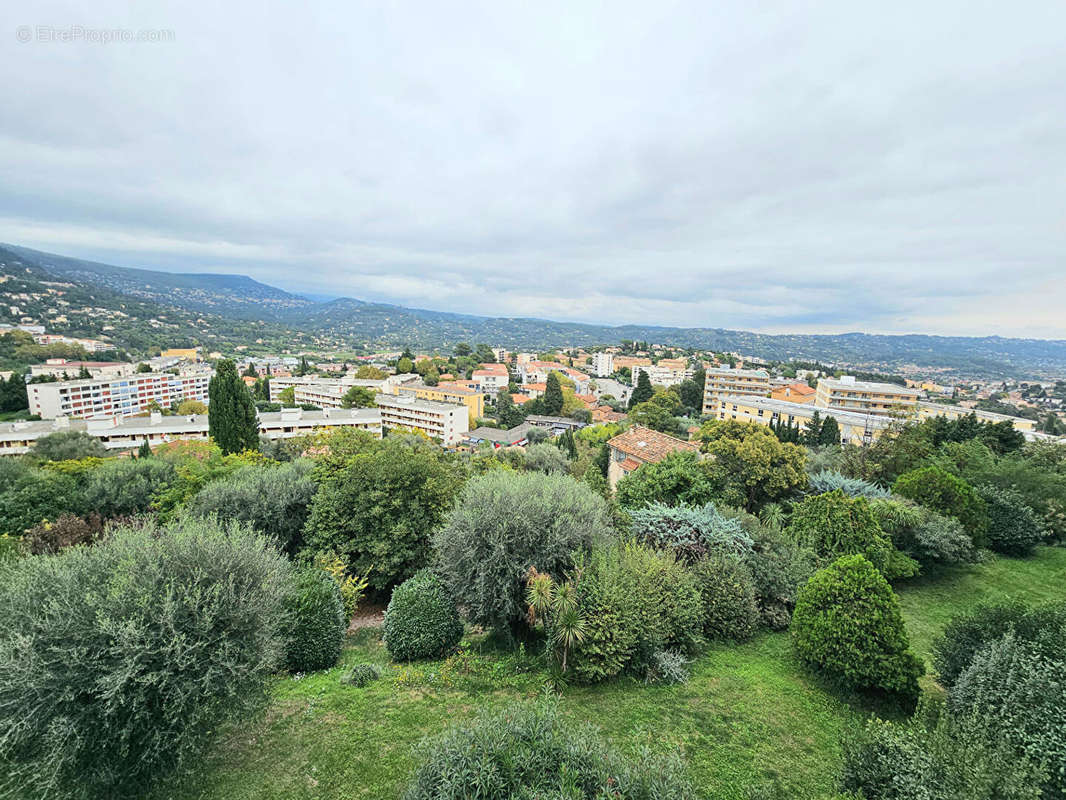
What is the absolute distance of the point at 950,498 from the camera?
50.9ft

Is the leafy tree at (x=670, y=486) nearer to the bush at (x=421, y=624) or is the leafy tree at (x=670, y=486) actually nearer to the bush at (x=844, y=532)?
the bush at (x=844, y=532)

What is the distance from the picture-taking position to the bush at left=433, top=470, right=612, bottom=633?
997 centimetres

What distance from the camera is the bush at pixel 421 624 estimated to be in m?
9.84

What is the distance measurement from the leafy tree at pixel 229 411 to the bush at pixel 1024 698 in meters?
35.4

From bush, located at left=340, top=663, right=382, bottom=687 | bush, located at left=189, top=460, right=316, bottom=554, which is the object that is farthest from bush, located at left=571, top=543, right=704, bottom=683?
bush, located at left=189, top=460, right=316, bottom=554

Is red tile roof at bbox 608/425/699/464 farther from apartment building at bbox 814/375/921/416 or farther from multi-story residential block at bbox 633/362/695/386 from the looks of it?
multi-story residential block at bbox 633/362/695/386

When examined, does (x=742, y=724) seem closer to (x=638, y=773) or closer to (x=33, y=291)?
(x=638, y=773)

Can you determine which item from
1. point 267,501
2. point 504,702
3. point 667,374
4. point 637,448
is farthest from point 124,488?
point 667,374

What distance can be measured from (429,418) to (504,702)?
52.0 meters

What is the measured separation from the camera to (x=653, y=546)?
12031mm

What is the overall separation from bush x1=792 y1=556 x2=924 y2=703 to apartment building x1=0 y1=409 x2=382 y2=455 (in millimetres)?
35675

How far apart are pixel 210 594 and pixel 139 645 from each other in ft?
2.77

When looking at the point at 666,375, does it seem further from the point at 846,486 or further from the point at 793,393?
the point at 846,486

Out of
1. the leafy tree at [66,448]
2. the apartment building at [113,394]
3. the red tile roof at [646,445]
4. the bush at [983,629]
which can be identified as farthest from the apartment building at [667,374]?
the apartment building at [113,394]
